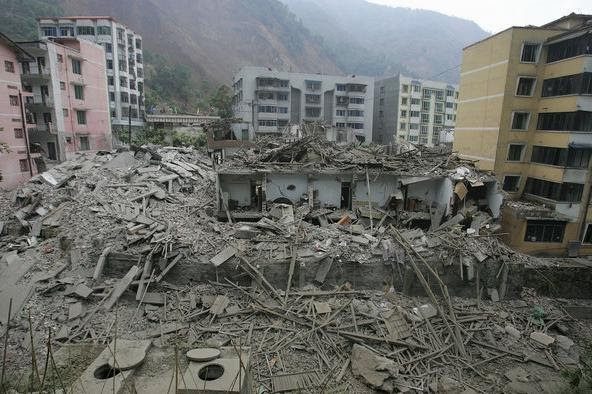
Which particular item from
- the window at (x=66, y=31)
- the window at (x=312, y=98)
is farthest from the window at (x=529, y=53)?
the window at (x=66, y=31)

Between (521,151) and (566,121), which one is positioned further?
(521,151)

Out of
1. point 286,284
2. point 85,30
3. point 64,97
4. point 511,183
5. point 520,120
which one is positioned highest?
point 85,30

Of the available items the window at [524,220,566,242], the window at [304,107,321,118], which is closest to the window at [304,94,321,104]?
the window at [304,107,321,118]

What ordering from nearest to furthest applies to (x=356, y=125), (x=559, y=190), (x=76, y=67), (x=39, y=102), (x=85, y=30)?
(x=559, y=190)
(x=39, y=102)
(x=76, y=67)
(x=85, y=30)
(x=356, y=125)

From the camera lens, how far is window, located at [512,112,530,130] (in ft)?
79.5

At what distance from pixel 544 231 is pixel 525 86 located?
33.3ft

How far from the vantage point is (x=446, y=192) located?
68.4ft

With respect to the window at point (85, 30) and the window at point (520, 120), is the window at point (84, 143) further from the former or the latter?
the window at point (520, 120)

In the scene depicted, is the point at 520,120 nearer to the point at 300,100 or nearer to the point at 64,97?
the point at 300,100

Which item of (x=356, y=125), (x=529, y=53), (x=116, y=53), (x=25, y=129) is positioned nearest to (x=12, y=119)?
(x=25, y=129)

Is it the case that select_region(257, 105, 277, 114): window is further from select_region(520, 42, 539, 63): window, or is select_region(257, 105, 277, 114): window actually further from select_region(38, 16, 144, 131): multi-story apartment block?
select_region(520, 42, 539, 63): window

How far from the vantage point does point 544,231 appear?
844 inches

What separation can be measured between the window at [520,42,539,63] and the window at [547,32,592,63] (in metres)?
0.79

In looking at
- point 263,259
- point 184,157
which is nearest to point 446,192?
point 263,259
